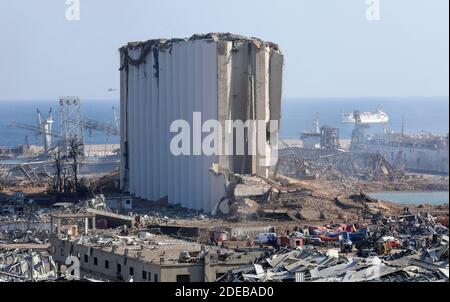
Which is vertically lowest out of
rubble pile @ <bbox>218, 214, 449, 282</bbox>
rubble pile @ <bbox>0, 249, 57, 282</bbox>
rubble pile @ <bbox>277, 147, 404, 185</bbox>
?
rubble pile @ <bbox>277, 147, 404, 185</bbox>

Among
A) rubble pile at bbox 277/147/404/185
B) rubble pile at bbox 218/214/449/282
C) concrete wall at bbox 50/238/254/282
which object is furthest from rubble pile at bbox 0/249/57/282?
rubble pile at bbox 277/147/404/185

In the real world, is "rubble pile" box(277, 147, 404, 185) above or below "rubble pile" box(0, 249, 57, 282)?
below

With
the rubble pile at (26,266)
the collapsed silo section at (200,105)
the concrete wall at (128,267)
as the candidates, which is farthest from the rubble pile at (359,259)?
the collapsed silo section at (200,105)

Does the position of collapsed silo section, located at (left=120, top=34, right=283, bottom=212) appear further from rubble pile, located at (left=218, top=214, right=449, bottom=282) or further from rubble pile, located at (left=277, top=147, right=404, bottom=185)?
rubble pile, located at (left=218, top=214, right=449, bottom=282)

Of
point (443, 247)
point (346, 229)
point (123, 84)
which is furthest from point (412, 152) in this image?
point (443, 247)

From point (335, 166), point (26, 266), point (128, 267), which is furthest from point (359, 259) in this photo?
point (335, 166)

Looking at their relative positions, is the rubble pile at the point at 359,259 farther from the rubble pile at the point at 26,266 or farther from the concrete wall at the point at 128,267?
the rubble pile at the point at 26,266
